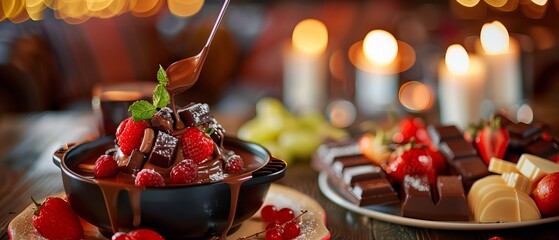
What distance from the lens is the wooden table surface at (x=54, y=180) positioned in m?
1.42

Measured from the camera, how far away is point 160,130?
1.29 m

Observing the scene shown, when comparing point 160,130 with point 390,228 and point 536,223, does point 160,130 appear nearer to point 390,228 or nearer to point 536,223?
point 390,228

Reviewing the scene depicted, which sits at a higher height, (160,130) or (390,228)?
(160,130)

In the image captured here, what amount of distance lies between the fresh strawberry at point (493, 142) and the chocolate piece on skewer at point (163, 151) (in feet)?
2.62

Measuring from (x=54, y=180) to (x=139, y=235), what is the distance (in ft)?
2.51

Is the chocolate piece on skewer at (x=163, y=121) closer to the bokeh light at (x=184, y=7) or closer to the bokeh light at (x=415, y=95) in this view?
the bokeh light at (x=415, y=95)

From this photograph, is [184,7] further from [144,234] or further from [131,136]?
[144,234]

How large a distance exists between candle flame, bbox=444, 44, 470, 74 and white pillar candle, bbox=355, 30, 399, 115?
1379 millimetres

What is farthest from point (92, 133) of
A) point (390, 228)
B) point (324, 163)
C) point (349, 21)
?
point (349, 21)

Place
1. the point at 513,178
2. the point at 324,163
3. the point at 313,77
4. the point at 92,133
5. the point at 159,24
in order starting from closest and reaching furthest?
1. the point at 513,178
2. the point at 324,163
3. the point at 92,133
4. the point at 313,77
5. the point at 159,24

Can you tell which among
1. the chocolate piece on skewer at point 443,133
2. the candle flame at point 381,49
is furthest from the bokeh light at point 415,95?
the chocolate piece on skewer at point 443,133

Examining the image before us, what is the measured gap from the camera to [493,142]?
5.46ft

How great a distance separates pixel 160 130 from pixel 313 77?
6.44ft

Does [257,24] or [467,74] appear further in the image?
[257,24]
